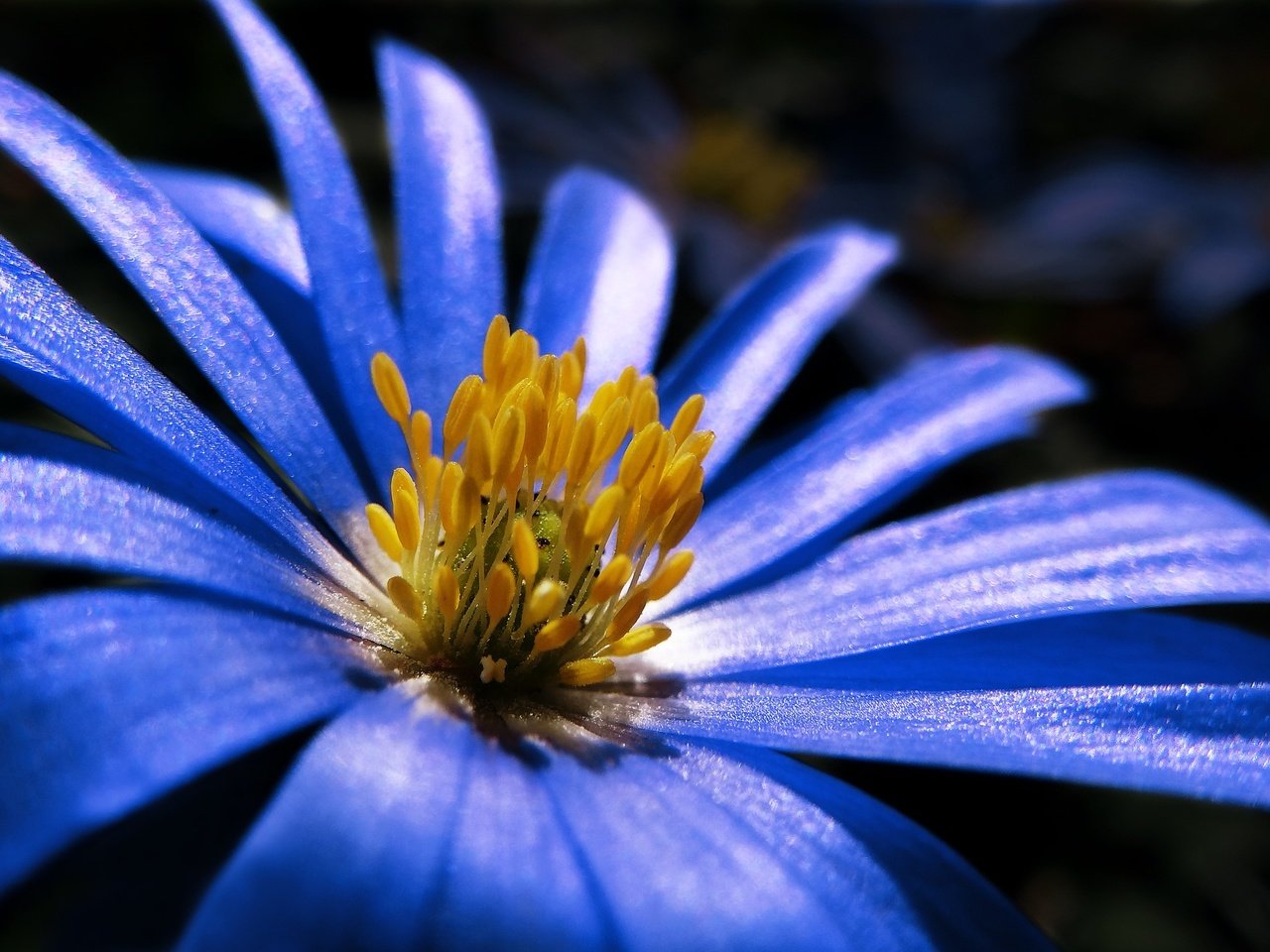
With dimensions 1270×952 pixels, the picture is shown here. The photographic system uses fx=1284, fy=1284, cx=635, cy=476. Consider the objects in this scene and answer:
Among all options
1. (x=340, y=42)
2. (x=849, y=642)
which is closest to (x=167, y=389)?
(x=849, y=642)

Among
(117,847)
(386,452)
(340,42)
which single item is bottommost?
(117,847)

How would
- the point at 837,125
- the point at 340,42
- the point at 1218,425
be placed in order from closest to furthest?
the point at 1218,425 → the point at 340,42 → the point at 837,125

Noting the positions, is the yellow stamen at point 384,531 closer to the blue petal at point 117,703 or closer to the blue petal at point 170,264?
the blue petal at point 170,264

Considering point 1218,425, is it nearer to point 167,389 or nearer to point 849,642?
point 849,642

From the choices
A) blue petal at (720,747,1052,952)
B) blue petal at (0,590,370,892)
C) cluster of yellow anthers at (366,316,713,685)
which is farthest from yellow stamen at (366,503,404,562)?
blue petal at (720,747,1052,952)

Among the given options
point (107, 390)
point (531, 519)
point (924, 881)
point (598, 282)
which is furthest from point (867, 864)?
point (598, 282)
